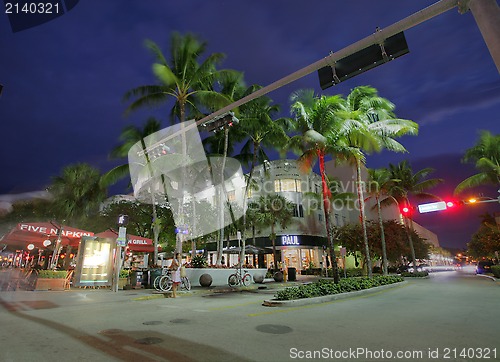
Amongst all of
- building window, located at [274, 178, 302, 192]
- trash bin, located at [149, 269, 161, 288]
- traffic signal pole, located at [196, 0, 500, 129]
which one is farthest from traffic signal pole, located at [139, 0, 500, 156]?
building window, located at [274, 178, 302, 192]

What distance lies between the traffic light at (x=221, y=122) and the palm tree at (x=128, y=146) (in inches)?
558

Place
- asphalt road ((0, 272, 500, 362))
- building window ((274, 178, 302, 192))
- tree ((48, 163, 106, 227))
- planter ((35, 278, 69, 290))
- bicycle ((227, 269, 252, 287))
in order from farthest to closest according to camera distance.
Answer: building window ((274, 178, 302, 192)), tree ((48, 163, 106, 227)), bicycle ((227, 269, 252, 287)), planter ((35, 278, 69, 290)), asphalt road ((0, 272, 500, 362))

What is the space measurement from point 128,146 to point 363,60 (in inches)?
816

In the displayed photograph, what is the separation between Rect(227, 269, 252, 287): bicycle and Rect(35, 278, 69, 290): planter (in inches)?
382

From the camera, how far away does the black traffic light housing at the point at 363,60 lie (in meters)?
5.75

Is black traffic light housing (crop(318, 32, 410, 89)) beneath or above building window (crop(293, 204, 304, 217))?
beneath

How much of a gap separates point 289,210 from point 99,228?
27.9 metres

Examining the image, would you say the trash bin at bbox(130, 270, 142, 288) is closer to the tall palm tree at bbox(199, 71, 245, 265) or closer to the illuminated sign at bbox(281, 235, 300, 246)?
the tall palm tree at bbox(199, 71, 245, 265)

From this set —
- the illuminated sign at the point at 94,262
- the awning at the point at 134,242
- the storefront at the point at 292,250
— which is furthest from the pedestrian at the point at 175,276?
the storefront at the point at 292,250

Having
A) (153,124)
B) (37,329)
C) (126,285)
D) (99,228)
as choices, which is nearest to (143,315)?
(37,329)

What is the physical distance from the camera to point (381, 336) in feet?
19.1

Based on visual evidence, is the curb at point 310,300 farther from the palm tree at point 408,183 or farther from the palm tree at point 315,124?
the palm tree at point 408,183

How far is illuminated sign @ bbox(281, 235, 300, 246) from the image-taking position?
42625 mm

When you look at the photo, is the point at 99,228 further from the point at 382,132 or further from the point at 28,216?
the point at 382,132
